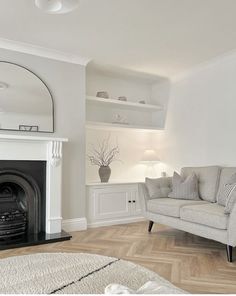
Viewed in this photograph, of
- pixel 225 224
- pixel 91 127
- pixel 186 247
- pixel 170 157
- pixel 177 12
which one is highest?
pixel 177 12

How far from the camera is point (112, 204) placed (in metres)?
4.29

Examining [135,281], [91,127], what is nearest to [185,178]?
[91,127]

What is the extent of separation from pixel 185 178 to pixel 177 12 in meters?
2.15

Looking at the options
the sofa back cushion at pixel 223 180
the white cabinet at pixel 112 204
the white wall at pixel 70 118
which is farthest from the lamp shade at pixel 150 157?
the sofa back cushion at pixel 223 180

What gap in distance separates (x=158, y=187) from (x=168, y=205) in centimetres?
49

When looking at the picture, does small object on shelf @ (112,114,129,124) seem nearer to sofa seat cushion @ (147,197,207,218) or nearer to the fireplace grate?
sofa seat cushion @ (147,197,207,218)

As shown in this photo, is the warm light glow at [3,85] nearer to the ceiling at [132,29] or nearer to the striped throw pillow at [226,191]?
the ceiling at [132,29]

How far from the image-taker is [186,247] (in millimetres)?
3172

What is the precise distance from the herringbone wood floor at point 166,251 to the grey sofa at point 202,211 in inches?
8.2

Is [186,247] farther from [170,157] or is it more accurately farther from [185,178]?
[170,157]

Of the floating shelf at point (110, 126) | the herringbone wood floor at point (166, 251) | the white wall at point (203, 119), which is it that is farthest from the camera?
the floating shelf at point (110, 126)

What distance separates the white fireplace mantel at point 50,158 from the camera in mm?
3447

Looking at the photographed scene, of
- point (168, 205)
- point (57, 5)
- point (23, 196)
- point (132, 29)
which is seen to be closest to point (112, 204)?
point (168, 205)

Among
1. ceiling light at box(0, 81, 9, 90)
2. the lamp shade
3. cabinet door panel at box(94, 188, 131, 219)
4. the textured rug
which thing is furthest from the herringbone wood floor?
ceiling light at box(0, 81, 9, 90)
